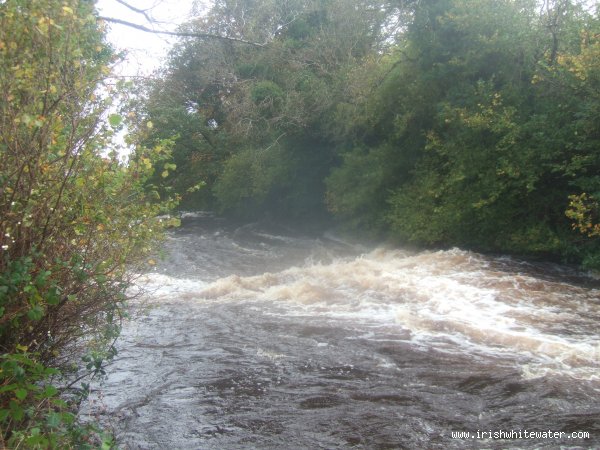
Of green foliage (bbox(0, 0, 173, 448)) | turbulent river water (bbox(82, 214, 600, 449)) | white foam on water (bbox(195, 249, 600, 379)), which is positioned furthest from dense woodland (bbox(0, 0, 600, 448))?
white foam on water (bbox(195, 249, 600, 379))

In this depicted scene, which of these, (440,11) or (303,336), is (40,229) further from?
(440,11)

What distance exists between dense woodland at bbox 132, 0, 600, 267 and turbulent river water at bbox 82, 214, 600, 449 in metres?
2.12

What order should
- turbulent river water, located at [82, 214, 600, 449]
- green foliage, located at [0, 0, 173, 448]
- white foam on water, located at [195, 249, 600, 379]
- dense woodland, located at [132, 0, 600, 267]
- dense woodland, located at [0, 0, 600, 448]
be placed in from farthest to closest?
dense woodland, located at [132, 0, 600, 267] → white foam on water, located at [195, 249, 600, 379] → turbulent river water, located at [82, 214, 600, 449] → dense woodland, located at [0, 0, 600, 448] → green foliage, located at [0, 0, 173, 448]

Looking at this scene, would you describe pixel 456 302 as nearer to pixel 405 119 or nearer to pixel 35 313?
pixel 35 313

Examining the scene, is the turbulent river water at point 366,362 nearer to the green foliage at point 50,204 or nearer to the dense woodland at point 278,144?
the dense woodland at point 278,144

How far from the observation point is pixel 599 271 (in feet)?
38.5

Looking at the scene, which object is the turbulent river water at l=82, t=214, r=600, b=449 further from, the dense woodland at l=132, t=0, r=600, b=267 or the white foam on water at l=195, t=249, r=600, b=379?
the dense woodland at l=132, t=0, r=600, b=267

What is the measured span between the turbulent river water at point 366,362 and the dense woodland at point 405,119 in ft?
6.96

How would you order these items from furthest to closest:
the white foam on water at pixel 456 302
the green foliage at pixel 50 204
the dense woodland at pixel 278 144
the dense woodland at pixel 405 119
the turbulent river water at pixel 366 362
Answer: the dense woodland at pixel 405 119
the white foam on water at pixel 456 302
the turbulent river water at pixel 366 362
the dense woodland at pixel 278 144
the green foliage at pixel 50 204

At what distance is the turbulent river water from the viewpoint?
217 inches

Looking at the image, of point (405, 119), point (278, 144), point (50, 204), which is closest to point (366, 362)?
point (50, 204)

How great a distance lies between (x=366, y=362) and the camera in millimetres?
7359

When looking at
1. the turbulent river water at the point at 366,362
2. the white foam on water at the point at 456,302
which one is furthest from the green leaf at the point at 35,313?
the white foam on water at the point at 456,302

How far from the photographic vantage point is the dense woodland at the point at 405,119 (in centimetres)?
1288
